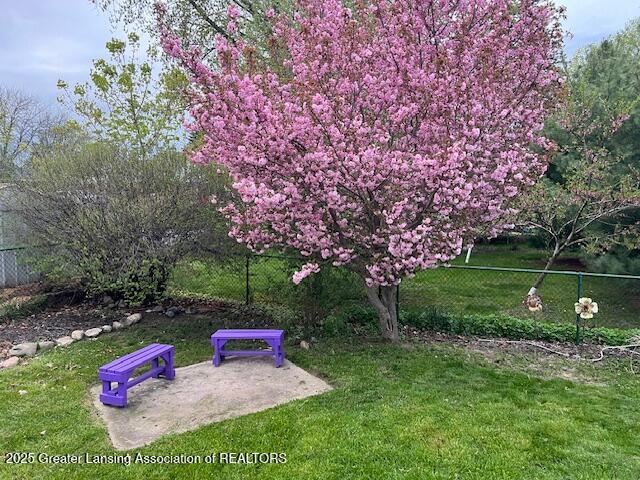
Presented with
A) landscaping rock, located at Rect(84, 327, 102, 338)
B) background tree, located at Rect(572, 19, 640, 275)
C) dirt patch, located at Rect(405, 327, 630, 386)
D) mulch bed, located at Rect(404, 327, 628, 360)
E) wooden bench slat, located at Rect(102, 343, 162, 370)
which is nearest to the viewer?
wooden bench slat, located at Rect(102, 343, 162, 370)

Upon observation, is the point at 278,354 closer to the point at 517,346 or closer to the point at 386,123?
the point at 386,123

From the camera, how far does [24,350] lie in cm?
534

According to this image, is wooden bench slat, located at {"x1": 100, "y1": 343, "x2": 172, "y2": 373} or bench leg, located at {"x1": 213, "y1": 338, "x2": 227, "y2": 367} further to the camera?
bench leg, located at {"x1": 213, "y1": 338, "x2": 227, "y2": 367}

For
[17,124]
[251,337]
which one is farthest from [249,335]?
[17,124]

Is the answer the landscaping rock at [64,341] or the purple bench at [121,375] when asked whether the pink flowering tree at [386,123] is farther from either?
the landscaping rock at [64,341]

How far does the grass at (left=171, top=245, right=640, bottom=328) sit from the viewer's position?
651 centimetres

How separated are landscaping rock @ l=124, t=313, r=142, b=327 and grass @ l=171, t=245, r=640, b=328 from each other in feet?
1.99

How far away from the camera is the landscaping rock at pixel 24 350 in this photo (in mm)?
5301

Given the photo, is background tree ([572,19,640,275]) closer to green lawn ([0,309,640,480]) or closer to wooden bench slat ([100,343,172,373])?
green lawn ([0,309,640,480])

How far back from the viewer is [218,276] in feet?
22.9

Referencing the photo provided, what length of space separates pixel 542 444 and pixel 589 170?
6244 millimetres

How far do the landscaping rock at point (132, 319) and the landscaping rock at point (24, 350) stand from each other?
1227mm

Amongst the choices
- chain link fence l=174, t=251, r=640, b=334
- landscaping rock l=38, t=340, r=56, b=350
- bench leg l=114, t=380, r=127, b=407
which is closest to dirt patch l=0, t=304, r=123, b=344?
landscaping rock l=38, t=340, r=56, b=350

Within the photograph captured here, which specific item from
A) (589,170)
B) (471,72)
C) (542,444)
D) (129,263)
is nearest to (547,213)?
(589,170)
